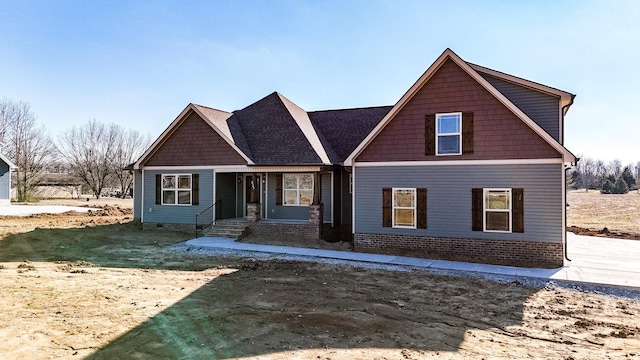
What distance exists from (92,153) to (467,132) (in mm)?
52378

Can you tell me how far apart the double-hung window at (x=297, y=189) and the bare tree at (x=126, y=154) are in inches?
1604

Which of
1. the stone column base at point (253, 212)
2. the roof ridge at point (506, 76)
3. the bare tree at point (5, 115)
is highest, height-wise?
the bare tree at point (5, 115)

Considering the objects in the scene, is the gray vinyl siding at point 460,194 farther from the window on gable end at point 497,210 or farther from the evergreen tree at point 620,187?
the evergreen tree at point 620,187

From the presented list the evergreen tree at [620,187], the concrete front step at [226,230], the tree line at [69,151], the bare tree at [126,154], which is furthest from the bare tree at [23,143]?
the evergreen tree at [620,187]

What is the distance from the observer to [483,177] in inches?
513

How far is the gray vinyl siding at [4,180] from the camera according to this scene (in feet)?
101

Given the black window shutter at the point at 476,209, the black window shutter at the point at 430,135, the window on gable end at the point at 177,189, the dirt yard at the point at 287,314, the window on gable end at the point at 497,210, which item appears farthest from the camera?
the window on gable end at the point at 177,189

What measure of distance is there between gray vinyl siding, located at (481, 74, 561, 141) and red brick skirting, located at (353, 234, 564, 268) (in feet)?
13.0

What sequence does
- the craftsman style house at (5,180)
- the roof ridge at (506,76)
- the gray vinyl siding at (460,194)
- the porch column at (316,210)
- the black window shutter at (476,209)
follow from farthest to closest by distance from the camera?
the craftsman style house at (5,180) → the porch column at (316,210) → the roof ridge at (506,76) → the black window shutter at (476,209) → the gray vinyl siding at (460,194)

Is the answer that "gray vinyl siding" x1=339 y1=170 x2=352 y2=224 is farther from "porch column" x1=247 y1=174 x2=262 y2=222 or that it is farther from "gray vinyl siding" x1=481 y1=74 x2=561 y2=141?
"gray vinyl siding" x1=481 y1=74 x2=561 y2=141

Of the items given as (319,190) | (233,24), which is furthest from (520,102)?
(233,24)

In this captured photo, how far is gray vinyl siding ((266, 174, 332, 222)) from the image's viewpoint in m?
17.7

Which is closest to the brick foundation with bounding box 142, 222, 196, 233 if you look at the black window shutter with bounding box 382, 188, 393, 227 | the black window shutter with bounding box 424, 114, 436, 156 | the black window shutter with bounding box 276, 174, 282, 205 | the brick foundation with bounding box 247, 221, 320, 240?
the brick foundation with bounding box 247, 221, 320, 240

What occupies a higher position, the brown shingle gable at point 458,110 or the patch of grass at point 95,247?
the brown shingle gable at point 458,110
